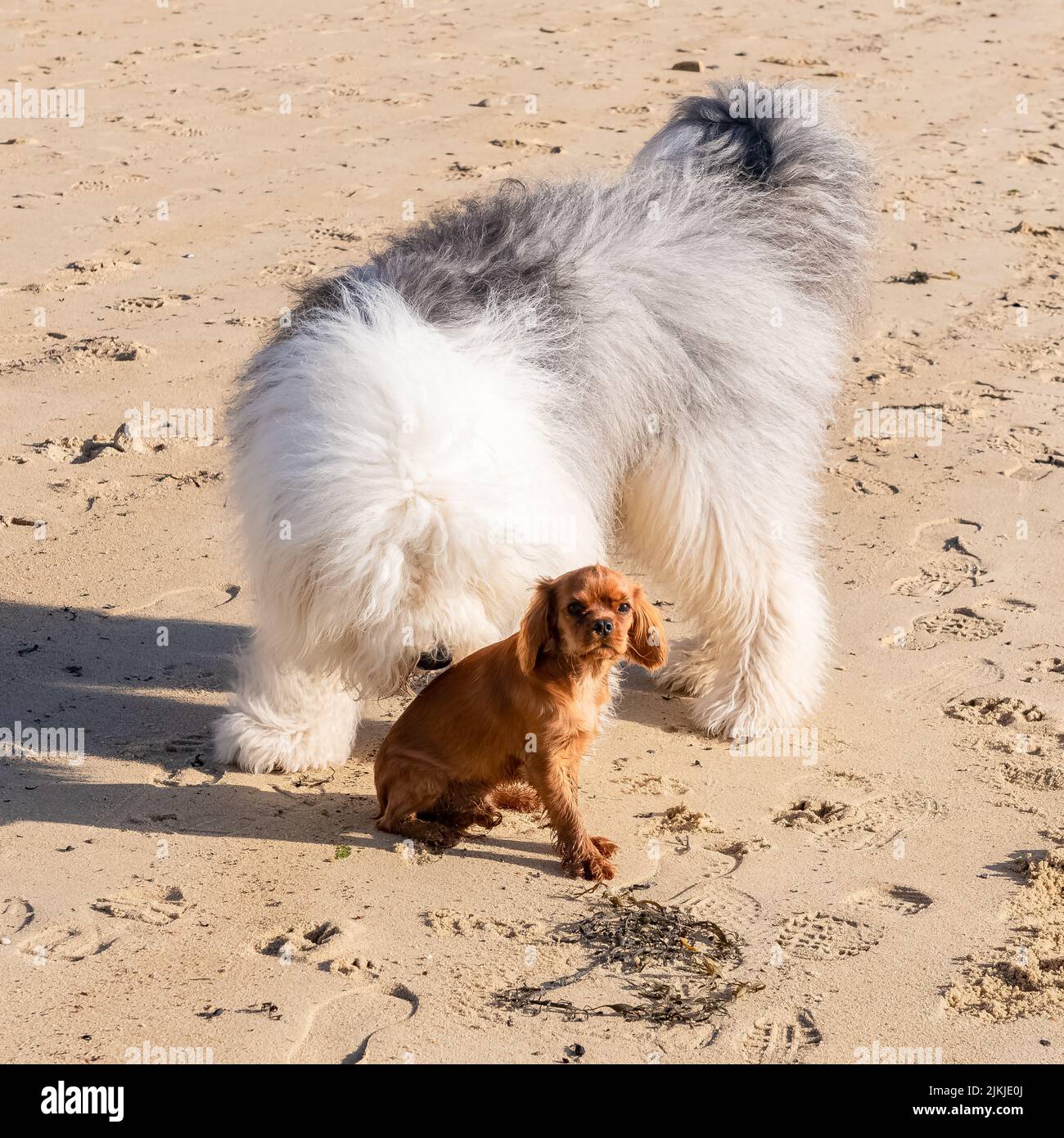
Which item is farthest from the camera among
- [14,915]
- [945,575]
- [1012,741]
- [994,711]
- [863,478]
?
[863,478]

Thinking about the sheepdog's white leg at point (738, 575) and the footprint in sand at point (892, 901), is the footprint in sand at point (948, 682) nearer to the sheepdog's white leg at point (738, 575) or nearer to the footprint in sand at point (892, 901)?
the sheepdog's white leg at point (738, 575)

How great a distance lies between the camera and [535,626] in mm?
3654

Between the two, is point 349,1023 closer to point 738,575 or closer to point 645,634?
point 645,634

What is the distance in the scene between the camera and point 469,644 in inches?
154

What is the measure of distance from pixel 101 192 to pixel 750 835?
6363 mm

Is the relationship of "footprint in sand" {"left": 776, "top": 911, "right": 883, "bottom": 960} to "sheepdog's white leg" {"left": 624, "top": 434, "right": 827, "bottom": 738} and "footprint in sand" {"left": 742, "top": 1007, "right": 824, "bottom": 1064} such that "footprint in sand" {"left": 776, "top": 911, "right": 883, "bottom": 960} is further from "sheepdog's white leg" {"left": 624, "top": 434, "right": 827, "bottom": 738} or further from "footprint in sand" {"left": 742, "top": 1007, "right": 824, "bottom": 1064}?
"sheepdog's white leg" {"left": 624, "top": 434, "right": 827, "bottom": 738}

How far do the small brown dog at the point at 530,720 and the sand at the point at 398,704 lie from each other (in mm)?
121

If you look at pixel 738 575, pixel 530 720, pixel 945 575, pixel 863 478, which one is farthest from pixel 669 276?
pixel 863 478

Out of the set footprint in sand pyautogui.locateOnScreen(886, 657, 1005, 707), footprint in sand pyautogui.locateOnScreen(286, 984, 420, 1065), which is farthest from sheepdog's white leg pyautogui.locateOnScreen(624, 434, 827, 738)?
footprint in sand pyautogui.locateOnScreen(286, 984, 420, 1065)

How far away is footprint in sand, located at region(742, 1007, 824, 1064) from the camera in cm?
336

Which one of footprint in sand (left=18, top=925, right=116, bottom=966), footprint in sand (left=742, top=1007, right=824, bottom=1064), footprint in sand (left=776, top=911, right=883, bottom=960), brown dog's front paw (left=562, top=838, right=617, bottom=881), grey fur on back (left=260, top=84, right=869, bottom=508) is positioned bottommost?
footprint in sand (left=742, top=1007, right=824, bottom=1064)

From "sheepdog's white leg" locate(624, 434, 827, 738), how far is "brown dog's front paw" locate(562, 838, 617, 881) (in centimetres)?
103

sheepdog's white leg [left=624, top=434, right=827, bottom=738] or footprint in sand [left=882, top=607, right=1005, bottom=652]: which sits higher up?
sheepdog's white leg [left=624, top=434, right=827, bottom=738]

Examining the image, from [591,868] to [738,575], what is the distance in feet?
3.90
